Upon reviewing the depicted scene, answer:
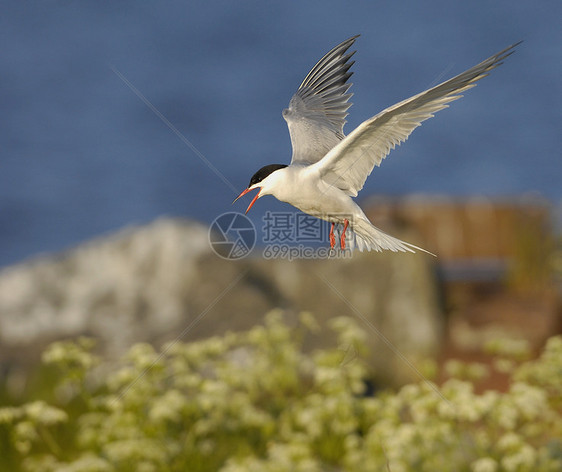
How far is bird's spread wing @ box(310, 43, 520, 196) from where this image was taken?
1.90m

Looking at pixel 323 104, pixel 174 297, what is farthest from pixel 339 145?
pixel 174 297

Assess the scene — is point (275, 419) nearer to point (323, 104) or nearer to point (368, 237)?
point (323, 104)

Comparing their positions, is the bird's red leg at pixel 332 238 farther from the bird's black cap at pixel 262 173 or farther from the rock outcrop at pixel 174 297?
the rock outcrop at pixel 174 297

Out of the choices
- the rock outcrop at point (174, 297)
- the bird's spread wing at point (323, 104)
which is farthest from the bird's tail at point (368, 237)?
the rock outcrop at point (174, 297)

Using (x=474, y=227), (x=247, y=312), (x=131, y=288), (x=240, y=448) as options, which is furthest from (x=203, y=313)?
(x=474, y=227)

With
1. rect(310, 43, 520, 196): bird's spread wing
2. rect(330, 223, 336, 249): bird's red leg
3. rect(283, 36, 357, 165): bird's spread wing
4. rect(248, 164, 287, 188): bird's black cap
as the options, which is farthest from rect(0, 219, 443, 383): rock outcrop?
rect(248, 164, 287, 188): bird's black cap

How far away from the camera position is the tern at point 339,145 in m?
1.90

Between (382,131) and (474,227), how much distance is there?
1024 centimetres

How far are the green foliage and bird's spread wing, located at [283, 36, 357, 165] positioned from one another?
171 cm

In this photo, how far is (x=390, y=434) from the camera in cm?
453

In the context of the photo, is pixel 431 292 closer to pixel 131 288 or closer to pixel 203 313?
pixel 203 313

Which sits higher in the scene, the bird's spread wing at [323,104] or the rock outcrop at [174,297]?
the rock outcrop at [174,297]

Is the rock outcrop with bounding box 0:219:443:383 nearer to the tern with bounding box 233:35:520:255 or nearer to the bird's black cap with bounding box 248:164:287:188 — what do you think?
the tern with bounding box 233:35:520:255

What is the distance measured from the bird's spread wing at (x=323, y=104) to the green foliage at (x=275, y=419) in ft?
5.60
